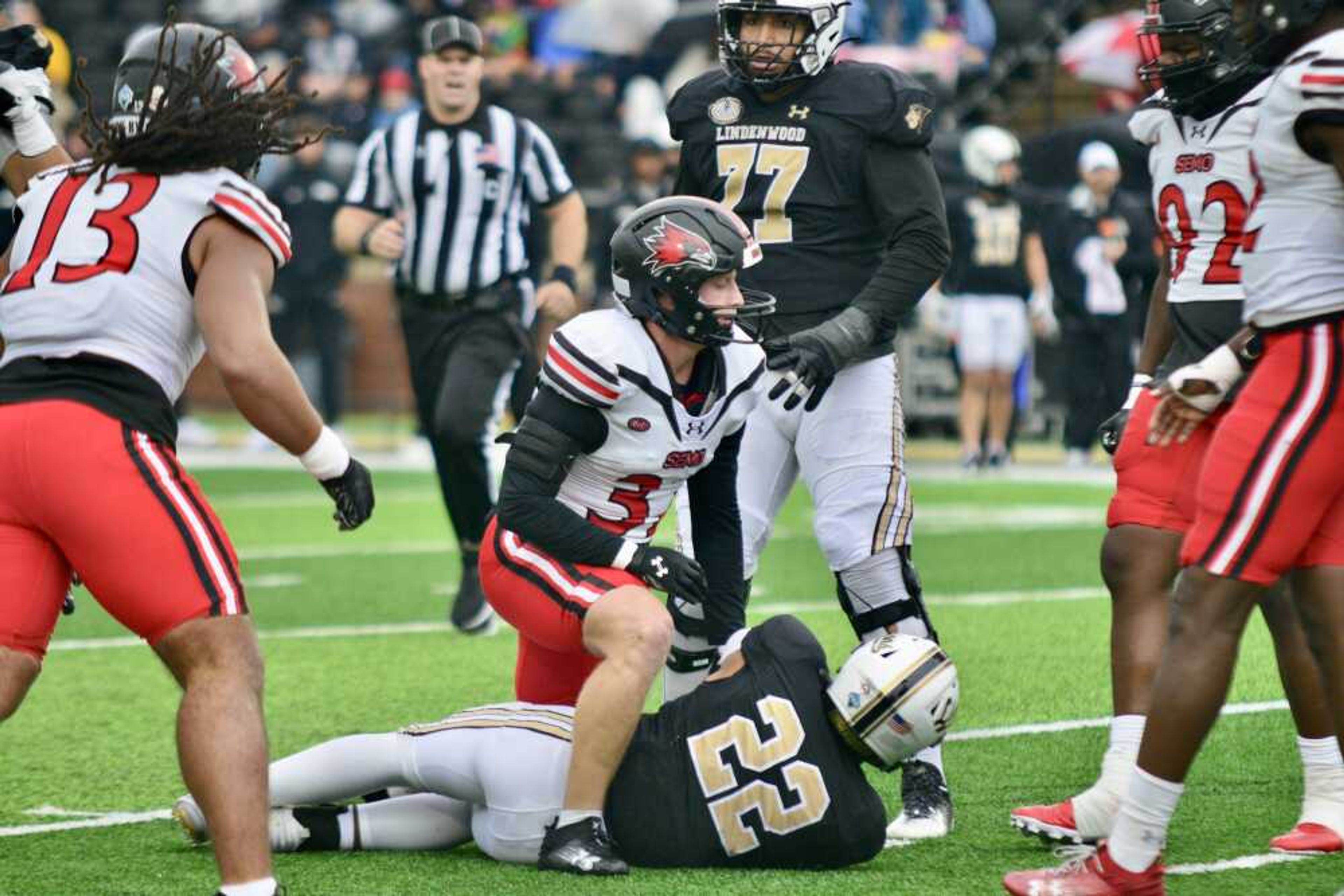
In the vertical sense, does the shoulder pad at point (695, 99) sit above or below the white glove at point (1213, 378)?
above

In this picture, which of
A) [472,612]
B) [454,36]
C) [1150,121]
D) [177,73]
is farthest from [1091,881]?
[454,36]

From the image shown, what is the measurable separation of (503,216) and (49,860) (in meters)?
4.21

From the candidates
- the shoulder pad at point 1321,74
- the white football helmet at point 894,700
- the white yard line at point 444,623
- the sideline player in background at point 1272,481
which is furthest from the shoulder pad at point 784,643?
the white yard line at point 444,623

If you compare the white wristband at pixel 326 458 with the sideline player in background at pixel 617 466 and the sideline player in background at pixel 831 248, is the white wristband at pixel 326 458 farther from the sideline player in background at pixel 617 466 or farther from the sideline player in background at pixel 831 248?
the sideline player in background at pixel 831 248

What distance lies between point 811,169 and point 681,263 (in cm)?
78

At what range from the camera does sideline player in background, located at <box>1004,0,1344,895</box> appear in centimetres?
387

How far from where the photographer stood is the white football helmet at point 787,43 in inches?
207

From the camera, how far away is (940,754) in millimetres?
5312

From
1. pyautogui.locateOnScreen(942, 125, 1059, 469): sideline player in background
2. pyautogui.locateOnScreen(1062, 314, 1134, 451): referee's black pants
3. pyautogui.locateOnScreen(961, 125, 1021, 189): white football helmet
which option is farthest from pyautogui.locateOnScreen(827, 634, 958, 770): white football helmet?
pyautogui.locateOnScreen(961, 125, 1021, 189): white football helmet

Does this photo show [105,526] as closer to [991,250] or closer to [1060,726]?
[1060,726]

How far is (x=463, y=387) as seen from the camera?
8094 mm

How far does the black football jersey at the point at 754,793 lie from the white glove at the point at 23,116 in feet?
6.49

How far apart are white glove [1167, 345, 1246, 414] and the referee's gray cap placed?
460 centimetres

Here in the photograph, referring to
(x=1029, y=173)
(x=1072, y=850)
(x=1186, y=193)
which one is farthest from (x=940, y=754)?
(x=1029, y=173)
